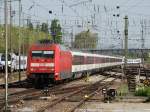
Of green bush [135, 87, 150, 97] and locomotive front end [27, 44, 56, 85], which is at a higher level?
locomotive front end [27, 44, 56, 85]

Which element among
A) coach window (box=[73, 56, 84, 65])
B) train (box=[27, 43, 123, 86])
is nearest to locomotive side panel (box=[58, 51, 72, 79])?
train (box=[27, 43, 123, 86])

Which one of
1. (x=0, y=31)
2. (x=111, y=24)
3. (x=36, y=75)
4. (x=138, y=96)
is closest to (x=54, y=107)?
(x=138, y=96)

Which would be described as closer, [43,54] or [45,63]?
[45,63]

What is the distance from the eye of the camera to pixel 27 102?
2495 cm

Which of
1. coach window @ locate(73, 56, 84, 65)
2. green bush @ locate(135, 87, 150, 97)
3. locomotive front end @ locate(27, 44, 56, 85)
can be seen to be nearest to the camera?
green bush @ locate(135, 87, 150, 97)

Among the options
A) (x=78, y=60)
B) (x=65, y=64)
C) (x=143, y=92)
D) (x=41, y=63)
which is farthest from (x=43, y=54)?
(x=78, y=60)

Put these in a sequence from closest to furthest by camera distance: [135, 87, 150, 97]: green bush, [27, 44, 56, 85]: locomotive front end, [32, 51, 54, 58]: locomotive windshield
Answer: [135, 87, 150, 97]: green bush
[27, 44, 56, 85]: locomotive front end
[32, 51, 54, 58]: locomotive windshield

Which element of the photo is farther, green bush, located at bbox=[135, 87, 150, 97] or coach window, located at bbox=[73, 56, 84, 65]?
coach window, located at bbox=[73, 56, 84, 65]

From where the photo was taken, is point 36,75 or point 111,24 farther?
point 111,24

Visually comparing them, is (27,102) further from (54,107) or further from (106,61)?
(106,61)

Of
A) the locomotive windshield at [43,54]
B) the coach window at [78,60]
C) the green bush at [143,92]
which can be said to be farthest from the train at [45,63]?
the green bush at [143,92]

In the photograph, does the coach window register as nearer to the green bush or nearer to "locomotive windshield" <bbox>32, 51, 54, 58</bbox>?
"locomotive windshield" <bbox>32, 51, 54, 58</bbox>

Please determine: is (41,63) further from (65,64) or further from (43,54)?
(65,64)

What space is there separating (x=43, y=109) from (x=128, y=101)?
6272 mm
